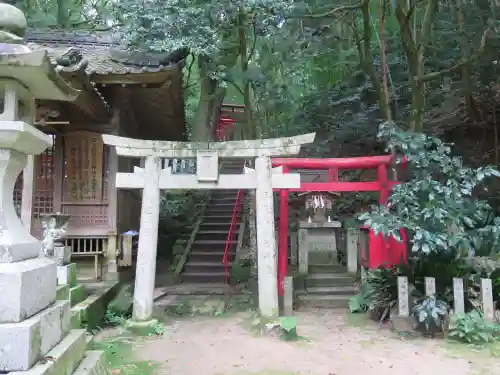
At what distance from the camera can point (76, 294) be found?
6.51 meters

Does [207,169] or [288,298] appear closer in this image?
[207,169]

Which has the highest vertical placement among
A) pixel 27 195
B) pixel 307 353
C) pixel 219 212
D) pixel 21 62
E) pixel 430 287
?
pixel 21 62

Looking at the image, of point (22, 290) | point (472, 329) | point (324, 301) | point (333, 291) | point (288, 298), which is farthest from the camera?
point (333, 291)

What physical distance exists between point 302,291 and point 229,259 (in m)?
2.59

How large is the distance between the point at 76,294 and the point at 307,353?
12.1 feet

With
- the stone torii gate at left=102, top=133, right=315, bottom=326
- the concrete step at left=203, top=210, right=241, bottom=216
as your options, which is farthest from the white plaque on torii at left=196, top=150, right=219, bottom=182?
the concrete step at left=203, top=210, right=241, bottom=216

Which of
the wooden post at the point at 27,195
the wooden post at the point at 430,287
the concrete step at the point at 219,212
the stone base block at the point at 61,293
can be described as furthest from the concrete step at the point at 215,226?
the stone base block at the point at 61,293

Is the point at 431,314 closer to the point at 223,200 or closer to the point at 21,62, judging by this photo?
the point at 21,62

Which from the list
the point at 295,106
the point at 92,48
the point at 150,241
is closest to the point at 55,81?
the point at 150,241

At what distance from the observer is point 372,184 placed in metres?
7.92

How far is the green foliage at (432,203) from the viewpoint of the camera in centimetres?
622

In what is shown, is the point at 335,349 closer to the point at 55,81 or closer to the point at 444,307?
the point at 444,307

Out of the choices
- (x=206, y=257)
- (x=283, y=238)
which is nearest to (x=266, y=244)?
(x=283, y=238)

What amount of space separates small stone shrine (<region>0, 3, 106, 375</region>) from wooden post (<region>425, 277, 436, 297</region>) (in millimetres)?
4907
